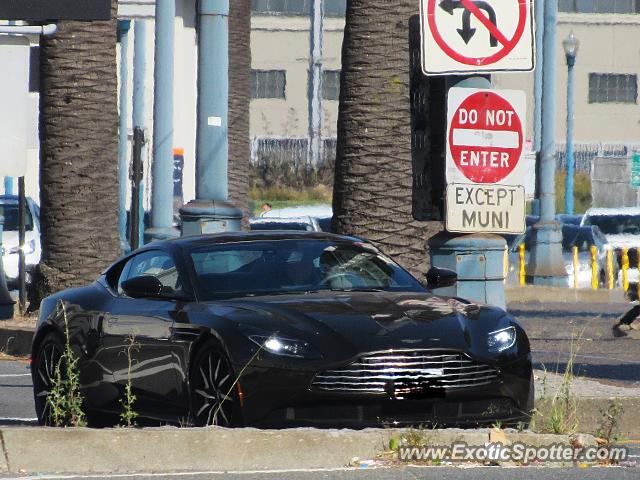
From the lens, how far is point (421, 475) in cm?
819

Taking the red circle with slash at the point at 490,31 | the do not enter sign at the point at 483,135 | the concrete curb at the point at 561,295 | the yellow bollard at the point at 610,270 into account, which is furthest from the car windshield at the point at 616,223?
the red circle with slash at the point at 490,31

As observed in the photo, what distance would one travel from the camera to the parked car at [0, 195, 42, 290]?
27.3 m

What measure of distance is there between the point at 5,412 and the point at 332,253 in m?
3.10

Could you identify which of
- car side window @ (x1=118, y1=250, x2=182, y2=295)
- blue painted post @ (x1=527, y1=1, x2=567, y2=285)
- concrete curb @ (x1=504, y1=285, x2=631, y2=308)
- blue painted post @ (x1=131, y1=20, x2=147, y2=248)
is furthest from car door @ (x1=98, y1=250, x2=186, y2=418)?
blue painted post @ (x1=527, y1=1, x2=567, y2=285)

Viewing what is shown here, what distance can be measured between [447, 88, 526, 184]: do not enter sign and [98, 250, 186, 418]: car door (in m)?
1.88

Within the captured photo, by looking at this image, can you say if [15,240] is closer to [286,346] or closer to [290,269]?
[290,269]

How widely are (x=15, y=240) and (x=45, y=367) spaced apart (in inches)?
674

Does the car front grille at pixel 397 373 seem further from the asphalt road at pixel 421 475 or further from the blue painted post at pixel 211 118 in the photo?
the blue painted post at pixel 211 118

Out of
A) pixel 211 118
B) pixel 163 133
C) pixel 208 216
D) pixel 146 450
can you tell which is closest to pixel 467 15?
pixel 146 450

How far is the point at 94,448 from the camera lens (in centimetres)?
839

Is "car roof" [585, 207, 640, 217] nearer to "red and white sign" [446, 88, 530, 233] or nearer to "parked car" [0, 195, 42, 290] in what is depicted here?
"parked car" [0, 195, 42, 290]

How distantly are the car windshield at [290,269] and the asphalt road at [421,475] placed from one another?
1.96m

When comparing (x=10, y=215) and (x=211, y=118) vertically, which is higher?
(x=211, y=118)

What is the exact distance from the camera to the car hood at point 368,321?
29.6 ft
